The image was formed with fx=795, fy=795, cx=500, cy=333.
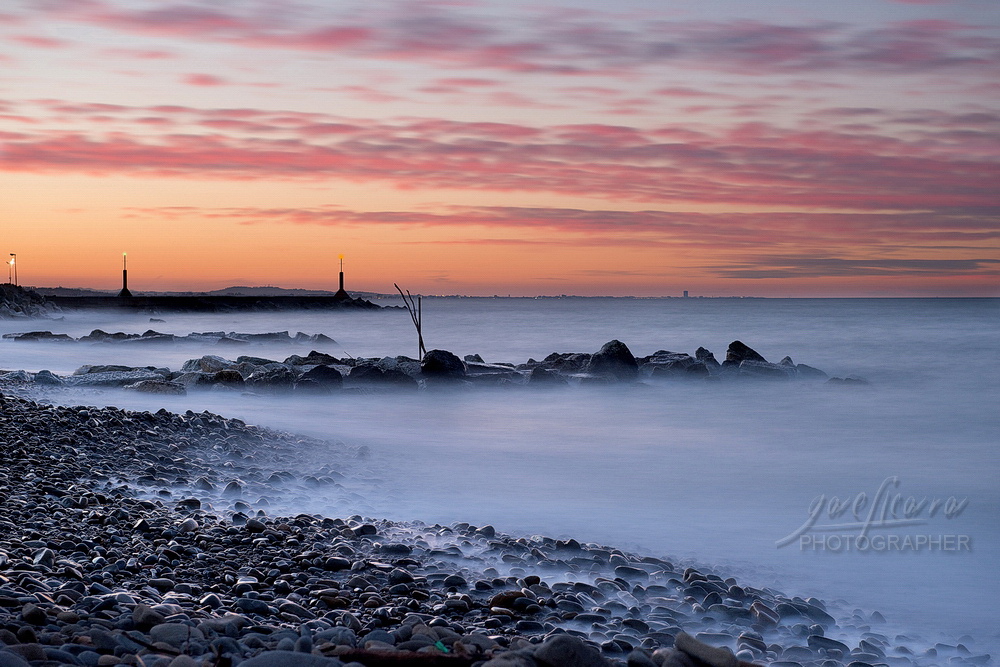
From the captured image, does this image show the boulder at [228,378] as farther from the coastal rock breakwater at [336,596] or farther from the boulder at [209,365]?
the coastal rock breakwater at [336,596]

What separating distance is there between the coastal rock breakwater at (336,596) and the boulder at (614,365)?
1177cm

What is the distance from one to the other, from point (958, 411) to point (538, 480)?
10.6 metres

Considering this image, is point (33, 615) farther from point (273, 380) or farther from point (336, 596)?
point (273, 380)

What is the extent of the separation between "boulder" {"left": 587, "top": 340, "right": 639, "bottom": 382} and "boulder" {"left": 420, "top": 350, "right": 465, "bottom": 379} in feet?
9.87

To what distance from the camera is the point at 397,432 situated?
37.1ft

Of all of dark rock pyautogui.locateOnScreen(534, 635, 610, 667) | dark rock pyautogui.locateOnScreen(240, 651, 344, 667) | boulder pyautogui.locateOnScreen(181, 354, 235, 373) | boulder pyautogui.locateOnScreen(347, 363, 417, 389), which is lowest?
boulder pyautogui.locateOnScreen(347, 363, 417, 389)

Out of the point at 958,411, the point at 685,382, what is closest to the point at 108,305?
the point at 685,382

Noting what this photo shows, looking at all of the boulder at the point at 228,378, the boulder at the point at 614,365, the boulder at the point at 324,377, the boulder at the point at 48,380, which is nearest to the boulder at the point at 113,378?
the boulder at the point at 48,380

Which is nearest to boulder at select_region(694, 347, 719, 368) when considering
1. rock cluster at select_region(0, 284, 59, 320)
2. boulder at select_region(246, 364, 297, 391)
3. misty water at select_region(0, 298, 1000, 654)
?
misty water at select_region(0, 298, 1000, 654)

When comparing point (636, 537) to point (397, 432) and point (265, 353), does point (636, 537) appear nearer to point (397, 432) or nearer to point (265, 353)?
point (397, 432)

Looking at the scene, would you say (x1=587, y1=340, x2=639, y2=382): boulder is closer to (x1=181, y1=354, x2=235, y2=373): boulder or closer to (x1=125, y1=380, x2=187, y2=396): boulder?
(x1=181, y1=354, x2=235, y2=373): boulder

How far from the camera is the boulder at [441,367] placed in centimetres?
1681

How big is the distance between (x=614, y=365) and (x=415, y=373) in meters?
4.43

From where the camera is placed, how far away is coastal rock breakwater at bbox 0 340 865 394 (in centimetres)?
1483
